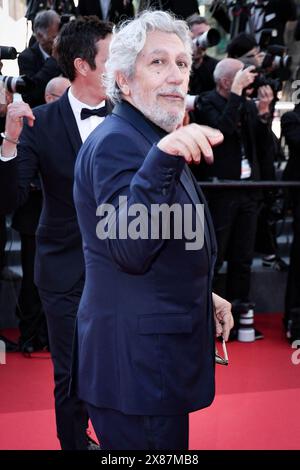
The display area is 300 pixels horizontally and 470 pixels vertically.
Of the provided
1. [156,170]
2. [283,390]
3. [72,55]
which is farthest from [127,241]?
[283,390]

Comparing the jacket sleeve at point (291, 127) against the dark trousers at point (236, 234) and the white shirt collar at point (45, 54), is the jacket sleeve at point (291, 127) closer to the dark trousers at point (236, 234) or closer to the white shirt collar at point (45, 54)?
the dark trousers at point (236, 234)

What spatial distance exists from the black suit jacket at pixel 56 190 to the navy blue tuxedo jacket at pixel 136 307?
37.1 inches

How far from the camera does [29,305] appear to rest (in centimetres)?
515

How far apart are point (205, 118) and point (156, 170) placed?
3650 mm

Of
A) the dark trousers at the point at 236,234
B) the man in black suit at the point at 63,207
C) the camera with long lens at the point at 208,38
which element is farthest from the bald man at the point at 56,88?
the man in black suit at the point at 63,207

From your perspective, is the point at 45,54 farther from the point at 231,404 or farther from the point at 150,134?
the point at 150,134

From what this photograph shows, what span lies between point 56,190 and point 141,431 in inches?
47.4

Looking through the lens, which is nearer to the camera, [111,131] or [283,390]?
[111,131]

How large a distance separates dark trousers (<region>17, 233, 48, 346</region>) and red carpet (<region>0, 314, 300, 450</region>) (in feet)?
0.45

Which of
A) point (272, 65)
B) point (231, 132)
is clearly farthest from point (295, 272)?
point (272, 65)

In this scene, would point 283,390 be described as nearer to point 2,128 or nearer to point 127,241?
point 2,128

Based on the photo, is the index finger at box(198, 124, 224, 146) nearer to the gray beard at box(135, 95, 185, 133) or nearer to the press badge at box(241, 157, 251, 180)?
the gray beard at box(135, 95, 185, 133)

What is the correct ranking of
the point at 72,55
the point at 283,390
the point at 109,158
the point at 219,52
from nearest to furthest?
1. the point at 109,158
2. the point at 72,55
3. the point at 283,390
4. the point at 219,52
